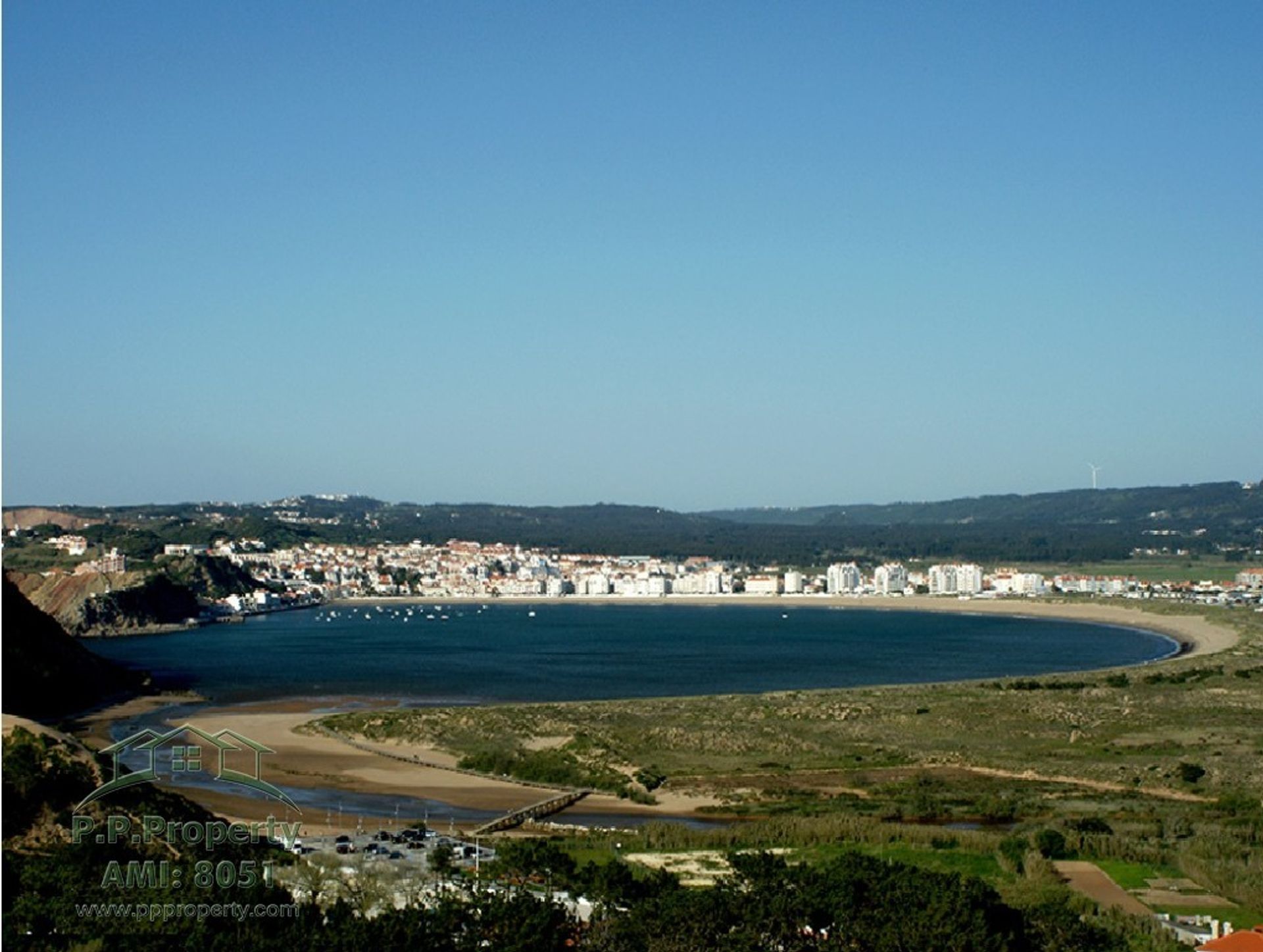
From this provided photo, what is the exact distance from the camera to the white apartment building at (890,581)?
9569 cm

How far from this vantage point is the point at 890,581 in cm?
9669

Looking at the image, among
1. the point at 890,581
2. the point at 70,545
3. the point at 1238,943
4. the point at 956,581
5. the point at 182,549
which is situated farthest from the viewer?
the point at 890,581

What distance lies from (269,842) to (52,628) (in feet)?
87.5

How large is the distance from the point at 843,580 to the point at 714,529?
80.7 metres

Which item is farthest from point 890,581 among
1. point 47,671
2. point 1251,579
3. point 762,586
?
point 47,671

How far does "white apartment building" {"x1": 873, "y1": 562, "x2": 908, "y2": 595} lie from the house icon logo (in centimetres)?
6979

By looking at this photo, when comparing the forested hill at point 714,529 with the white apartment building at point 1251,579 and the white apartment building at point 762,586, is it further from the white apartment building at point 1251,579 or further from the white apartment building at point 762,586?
the white apartment building at point 1251,579

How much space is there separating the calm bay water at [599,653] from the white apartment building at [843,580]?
48.4 feet

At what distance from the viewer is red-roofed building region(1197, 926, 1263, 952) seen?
475 inches

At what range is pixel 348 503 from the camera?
624 ft

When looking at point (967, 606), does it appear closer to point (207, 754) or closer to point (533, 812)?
point (207, 754)

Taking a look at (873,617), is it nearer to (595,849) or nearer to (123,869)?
(595,849)

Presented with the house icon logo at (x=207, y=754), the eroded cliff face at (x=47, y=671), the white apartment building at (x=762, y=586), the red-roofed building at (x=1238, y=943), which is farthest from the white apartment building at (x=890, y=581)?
the red-roofed building at (x=1238, y=943)

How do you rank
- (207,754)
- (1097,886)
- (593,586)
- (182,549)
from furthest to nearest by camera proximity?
(593,586), (182,549), (207,754), (1097,886)
